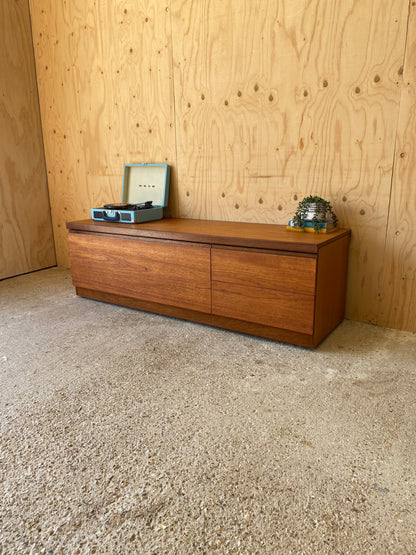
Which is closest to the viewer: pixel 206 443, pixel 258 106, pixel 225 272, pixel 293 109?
pixel 206 443

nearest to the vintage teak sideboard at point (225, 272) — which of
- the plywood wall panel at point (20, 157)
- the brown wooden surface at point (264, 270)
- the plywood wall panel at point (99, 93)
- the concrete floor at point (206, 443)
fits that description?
the brown wooden surface at point (264, 270)

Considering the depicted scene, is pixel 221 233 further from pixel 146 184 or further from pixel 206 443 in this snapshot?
pixel 206 443

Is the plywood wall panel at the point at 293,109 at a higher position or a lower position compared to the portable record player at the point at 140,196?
higher

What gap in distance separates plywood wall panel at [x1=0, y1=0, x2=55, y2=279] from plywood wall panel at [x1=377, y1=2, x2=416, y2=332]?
2.81m

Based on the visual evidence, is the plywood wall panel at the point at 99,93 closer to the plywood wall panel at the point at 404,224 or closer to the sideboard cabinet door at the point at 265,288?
the sideboard cabinet door at the point at 265,288

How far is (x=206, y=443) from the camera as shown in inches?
53.1

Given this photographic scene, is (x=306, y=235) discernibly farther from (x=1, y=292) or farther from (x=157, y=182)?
(x=1, y=292)

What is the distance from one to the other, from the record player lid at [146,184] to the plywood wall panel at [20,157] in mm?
980

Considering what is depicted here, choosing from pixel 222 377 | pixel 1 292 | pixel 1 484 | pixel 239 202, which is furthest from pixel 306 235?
pixel 1 292

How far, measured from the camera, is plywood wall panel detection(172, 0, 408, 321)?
6.64 feet

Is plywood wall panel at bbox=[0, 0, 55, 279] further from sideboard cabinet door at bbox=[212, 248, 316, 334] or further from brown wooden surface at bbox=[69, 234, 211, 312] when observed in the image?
sideboard cabinet door at bbox=[212, 248, 316, 334]

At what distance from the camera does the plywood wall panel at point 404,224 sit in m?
1.94

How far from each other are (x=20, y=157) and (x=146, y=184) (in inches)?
48.0

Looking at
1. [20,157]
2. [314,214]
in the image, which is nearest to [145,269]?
[314,214]
